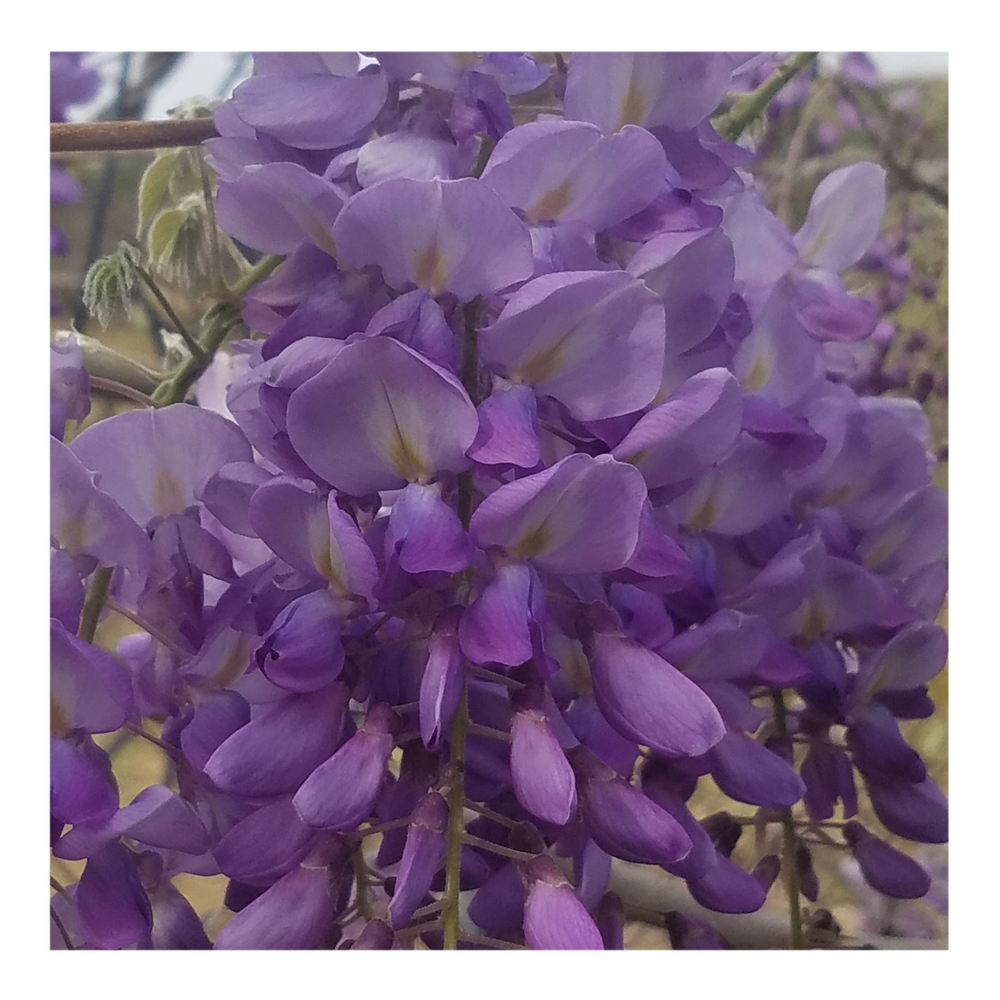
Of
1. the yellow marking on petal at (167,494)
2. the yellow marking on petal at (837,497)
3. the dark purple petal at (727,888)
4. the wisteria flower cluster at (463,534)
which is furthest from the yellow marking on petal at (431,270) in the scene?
the dark purple petal at (727,888)

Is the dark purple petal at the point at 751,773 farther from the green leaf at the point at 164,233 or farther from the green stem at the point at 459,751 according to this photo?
the green leaf at the point at 164,233

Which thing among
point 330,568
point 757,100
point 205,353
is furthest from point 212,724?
point 757,100

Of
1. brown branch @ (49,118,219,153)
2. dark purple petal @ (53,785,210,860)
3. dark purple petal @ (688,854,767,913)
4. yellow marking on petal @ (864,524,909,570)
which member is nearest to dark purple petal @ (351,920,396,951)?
dark purple petal @ (53,785,210,860)

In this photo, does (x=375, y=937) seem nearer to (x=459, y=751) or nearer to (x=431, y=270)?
(x=459, y=751)

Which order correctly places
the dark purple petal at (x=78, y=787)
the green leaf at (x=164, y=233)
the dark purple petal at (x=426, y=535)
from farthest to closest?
1. the green leaf at (x=164, y=233)
2. the dark purple petal at (x=78, y=787)
3. the dark purple petal at (x=426, y=535)
